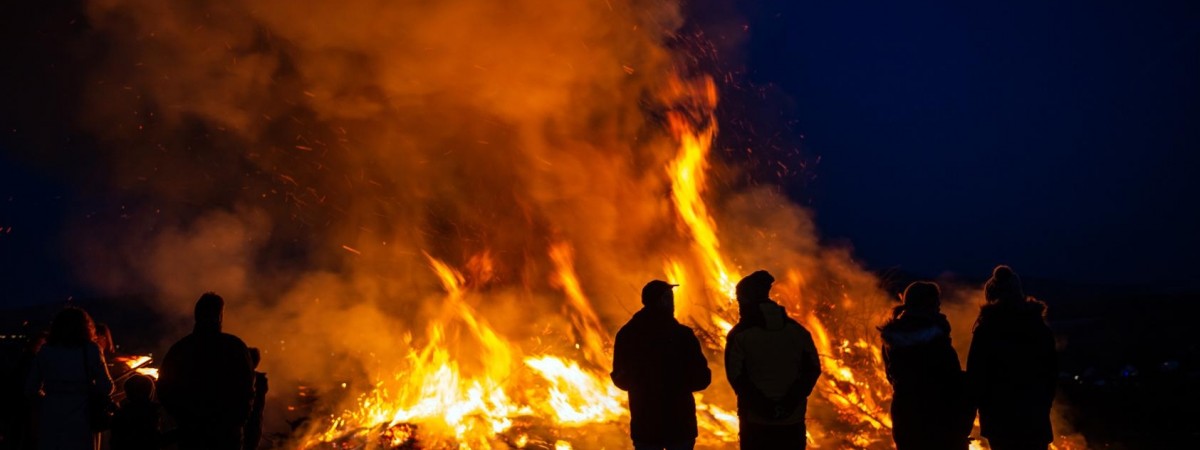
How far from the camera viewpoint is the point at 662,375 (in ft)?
13.4

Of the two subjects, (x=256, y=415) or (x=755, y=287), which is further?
(x=256, y=415)

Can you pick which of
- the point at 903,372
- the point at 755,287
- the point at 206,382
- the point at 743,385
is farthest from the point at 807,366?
the point at 206,382

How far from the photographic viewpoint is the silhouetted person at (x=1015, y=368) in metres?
4.07

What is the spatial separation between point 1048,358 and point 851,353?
3.88 metres

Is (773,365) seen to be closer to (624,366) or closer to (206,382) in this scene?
(624,366)

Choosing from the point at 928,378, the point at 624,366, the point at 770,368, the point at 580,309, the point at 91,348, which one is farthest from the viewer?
the point at 580,309

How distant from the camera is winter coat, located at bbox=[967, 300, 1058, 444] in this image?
13.3ft

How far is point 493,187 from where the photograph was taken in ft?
34.6

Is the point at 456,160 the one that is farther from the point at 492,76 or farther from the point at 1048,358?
the point at 1048,358

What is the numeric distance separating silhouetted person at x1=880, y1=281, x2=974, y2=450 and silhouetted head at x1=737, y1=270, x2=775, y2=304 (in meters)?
0.83

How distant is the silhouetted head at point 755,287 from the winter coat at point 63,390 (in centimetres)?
409

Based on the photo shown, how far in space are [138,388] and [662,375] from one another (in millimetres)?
3363

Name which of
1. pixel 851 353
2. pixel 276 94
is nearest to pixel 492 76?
pixel 276 94

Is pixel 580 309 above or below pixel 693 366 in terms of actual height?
above
